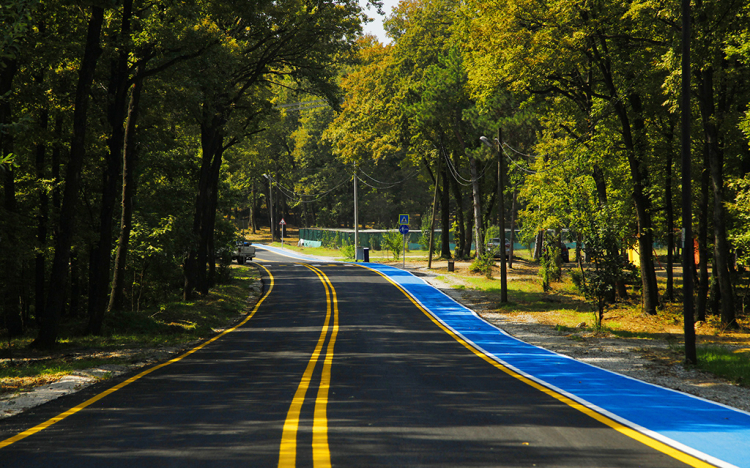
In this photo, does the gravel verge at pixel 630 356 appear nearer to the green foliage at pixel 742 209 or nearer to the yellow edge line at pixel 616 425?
the yellow edge line at pixel 616 425

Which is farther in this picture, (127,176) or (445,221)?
(445,221)

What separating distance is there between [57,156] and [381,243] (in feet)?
146

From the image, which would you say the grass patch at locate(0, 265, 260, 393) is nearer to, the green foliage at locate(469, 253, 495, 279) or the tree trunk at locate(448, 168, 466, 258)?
the green foliage at locate(469, 253, 495, 279)

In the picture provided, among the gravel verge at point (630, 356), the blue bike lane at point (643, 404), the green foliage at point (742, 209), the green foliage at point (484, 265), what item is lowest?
the gravel verge at point (630, 356)

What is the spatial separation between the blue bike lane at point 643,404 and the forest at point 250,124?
5.76m

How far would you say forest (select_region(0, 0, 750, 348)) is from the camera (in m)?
15.4

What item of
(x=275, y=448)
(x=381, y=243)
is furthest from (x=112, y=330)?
(x=381, y=243)

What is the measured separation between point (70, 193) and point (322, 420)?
1050cm

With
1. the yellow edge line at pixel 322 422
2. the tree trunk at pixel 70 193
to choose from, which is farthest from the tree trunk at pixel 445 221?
the tree trunk at pixel 70 193

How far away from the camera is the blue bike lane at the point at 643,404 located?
19.9 ft

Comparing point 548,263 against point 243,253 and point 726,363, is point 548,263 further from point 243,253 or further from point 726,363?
point 243,253

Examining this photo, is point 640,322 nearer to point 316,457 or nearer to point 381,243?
point 316,457

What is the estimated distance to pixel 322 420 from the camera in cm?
694

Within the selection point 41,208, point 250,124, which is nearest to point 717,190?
point 250,124
